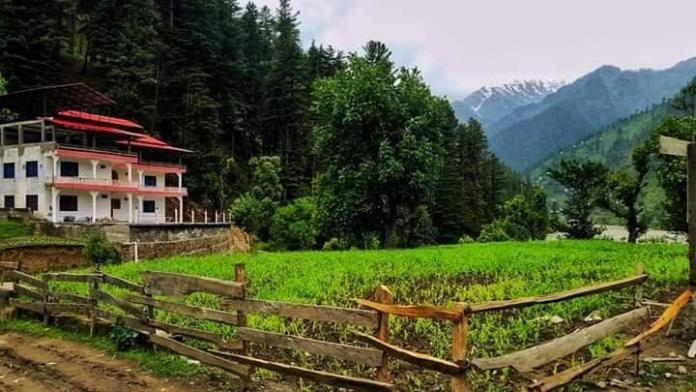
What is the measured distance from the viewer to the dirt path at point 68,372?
873cm

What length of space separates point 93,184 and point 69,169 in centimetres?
226

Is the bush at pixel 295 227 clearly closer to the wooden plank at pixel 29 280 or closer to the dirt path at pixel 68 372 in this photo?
the wooden plank at pixel 29 280

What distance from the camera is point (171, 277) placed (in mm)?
9891

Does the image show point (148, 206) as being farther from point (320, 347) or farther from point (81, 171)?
point (320, 347)

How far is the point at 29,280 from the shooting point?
14031mm

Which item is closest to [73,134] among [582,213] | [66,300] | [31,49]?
[31,49]

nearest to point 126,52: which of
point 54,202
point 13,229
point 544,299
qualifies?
point 54,202

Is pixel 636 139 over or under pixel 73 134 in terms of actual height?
over

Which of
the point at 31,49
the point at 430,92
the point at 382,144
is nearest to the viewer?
the point at 382,144

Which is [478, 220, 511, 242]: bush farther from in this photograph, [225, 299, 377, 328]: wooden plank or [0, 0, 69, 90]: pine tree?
[0, 0, 69, 90]: pine tree

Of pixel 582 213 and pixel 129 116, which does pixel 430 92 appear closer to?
pixel 582 213

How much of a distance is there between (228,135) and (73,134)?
23.5 m

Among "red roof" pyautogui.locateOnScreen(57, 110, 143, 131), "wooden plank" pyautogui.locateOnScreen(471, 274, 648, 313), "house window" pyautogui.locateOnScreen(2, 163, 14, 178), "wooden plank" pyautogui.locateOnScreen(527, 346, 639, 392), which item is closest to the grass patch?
"wooden plank" pyautogui.locateOnScreen(471, 274, 648, 313)

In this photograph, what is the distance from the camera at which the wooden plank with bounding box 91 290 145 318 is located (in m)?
10.7
